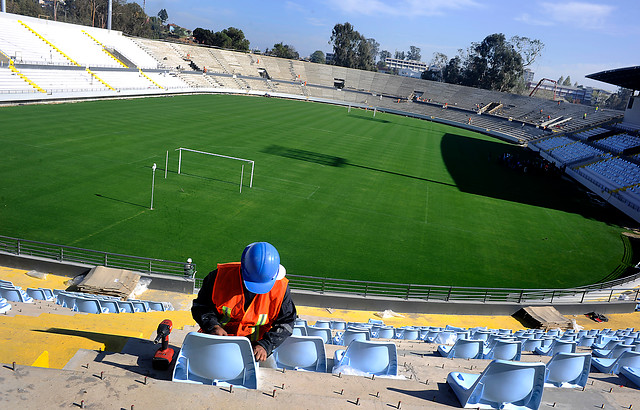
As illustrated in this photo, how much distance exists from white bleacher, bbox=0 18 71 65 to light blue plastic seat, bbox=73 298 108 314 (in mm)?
46314

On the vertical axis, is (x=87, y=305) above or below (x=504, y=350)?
below

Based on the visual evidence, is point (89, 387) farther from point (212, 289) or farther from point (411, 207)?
point (411, 207)

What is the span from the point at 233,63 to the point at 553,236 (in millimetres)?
77154

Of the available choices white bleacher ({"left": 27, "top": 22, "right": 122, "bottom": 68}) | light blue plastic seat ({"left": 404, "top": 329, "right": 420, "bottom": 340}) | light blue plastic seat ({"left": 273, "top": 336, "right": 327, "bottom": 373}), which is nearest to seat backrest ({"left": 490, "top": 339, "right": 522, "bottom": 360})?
light blue plastic seat ({"left": 404, "top": 329, "right": 420, "bottom": 340})

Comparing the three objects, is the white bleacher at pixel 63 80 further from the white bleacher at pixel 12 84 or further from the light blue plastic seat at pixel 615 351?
the light blue plastic seat at pixel 615 351

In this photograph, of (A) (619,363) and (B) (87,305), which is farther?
(B) (87,305)

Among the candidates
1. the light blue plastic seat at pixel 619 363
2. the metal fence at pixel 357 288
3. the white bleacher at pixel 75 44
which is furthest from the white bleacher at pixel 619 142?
the white bleacher at pixel 75 44

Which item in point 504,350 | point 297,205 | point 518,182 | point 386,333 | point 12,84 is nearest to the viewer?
point 504,350

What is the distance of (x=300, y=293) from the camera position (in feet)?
43.8

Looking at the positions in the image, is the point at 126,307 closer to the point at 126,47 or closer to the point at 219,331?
the point at 219,331

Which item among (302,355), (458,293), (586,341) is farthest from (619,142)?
(302,355)

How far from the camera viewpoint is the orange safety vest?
4473mm

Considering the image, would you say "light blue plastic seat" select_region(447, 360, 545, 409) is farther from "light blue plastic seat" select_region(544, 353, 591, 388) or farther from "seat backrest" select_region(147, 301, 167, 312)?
"seat backrest" select_region(147, 301, 167, 312)

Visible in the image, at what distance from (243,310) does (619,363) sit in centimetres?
562
